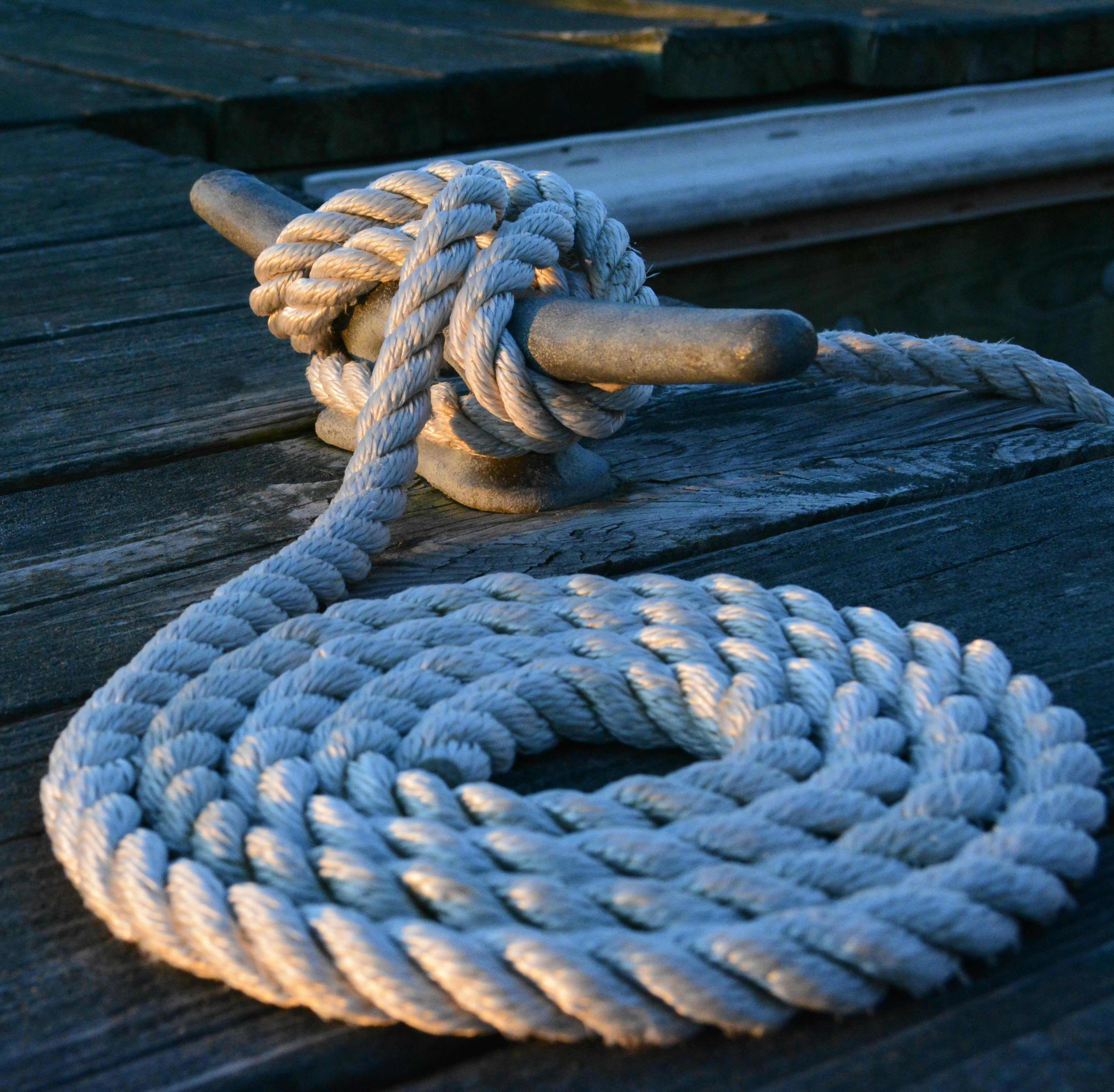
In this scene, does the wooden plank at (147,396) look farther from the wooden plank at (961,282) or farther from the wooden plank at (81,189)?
the wooden plank at (961,282)

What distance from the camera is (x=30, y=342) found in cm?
164

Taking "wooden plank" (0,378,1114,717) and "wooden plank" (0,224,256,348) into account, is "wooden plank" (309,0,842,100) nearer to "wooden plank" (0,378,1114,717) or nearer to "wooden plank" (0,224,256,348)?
"wooden plank" (0,224,256,348)

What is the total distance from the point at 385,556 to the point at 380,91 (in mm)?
1918

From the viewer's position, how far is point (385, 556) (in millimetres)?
1134

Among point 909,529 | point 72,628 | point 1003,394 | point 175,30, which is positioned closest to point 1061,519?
point 909,529

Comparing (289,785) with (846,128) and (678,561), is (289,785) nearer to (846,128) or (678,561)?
(678,561)

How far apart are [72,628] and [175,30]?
313 centimetres

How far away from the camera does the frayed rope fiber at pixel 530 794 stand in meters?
0.64

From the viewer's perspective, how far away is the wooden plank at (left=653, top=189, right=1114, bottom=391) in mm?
2701

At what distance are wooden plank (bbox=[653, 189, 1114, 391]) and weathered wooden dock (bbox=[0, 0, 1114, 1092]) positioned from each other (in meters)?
0.09

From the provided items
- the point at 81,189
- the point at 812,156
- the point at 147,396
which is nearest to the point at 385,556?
the point at 147,396

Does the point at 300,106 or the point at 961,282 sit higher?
the point at 300,106

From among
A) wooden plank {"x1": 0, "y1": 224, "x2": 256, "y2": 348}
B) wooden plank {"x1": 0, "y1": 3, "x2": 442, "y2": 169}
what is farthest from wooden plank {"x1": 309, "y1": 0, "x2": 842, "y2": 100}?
wooden plank {"x1": 0, "y1": 224, "x2": 256, "y2": 348}

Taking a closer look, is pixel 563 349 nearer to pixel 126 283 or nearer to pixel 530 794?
pixel 530 794
